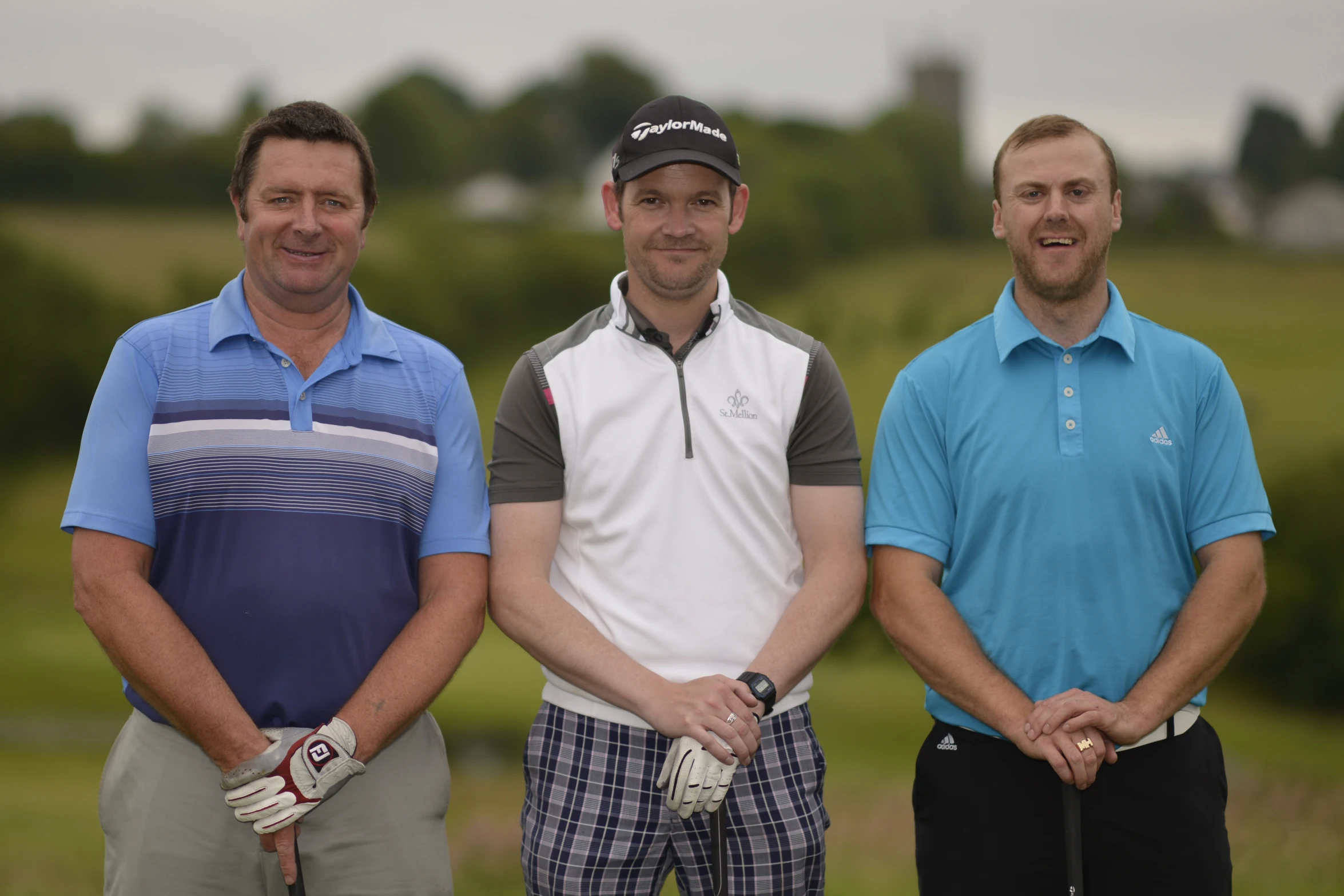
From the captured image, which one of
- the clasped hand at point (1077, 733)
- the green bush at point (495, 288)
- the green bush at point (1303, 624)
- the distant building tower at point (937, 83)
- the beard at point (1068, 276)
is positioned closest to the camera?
the clasped hand at point (1077, 733)

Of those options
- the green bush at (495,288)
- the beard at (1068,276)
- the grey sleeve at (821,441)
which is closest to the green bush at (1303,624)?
the green bush at (495,288)

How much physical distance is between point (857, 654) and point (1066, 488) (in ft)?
52.0

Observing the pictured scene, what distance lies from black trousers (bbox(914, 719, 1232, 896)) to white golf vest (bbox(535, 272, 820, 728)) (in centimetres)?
47

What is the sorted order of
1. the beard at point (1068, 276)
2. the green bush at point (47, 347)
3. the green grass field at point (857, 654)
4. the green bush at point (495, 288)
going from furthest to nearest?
the green bush at point (495, 288), the green bush at point (47, 347), the green grass field at point (857, 654), the beard at point (1068, 276)

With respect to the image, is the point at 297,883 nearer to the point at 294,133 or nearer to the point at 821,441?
the point at 821,441

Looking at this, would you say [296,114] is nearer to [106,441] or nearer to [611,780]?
[106,441]

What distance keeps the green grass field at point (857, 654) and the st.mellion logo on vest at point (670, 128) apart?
6.61 metres

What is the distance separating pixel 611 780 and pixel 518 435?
Result: 828mm

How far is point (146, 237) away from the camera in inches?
979

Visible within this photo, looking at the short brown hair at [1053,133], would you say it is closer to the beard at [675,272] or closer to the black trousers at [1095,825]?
the beard at [675,272]

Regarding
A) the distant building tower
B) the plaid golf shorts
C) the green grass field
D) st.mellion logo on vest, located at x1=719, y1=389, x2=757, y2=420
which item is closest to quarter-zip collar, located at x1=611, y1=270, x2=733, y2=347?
st.mellion logo on vest, located at x1=719, y1=389, x2=757, y2=420

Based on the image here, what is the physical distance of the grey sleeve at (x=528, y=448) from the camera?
109 inches

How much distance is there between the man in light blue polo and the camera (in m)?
2.67

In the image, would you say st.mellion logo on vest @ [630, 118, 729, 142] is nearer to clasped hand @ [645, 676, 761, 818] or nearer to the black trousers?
clasped hand @ [645, 676, 761, 818]
